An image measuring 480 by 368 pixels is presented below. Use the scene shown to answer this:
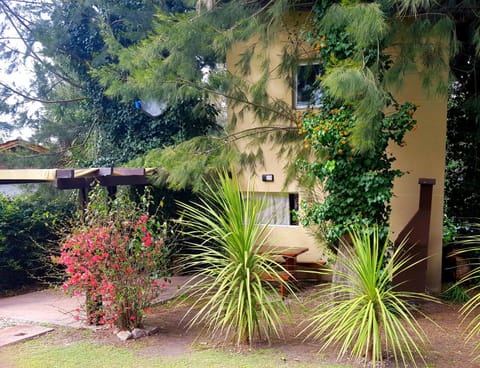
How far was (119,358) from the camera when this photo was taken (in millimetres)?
5223

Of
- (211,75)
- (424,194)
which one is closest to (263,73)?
(211,75)

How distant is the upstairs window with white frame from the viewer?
8359 mm

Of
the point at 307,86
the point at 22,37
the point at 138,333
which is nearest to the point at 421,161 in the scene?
the point at 307,86

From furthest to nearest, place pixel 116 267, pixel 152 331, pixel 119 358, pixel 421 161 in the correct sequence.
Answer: pixel 421 161 → pixel 152 331 → pixel 116 267 → pixel 119 358

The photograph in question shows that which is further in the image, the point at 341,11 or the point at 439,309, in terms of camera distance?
the point at 439,309

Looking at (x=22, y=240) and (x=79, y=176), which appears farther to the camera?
(x=22, y=240)

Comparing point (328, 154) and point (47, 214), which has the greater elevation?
point (328, 154)

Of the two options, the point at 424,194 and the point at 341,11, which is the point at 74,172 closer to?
the point at 341,11

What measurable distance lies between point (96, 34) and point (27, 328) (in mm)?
7329

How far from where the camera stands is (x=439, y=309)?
7633 millimetres

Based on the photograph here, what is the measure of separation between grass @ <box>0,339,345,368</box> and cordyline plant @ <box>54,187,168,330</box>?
591mm

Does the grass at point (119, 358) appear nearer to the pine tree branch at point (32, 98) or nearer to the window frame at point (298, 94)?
the window frame at point (298, 94)

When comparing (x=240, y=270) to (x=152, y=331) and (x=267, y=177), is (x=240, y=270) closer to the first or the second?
(x=152, y=331)

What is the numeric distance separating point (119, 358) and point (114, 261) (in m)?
1.18
